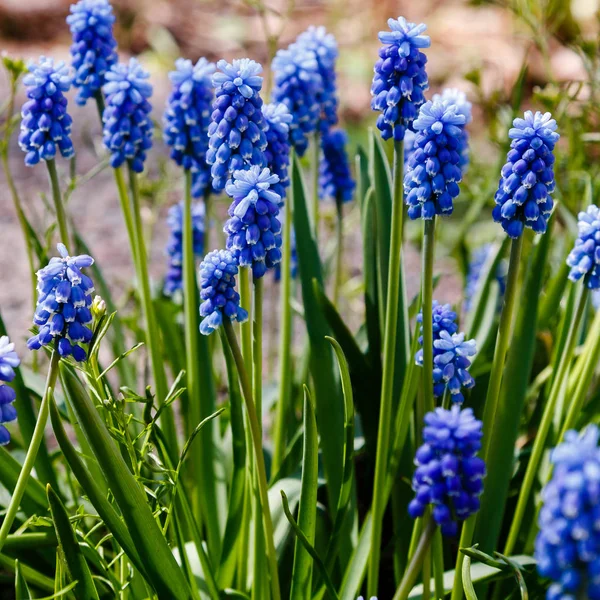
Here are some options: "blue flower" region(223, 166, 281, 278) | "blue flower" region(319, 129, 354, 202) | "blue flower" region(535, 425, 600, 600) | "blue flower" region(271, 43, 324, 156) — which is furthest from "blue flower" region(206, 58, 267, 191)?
"blue flower" region(319, 129, 354, 202)

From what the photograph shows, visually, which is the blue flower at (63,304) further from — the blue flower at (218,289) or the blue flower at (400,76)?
the blue flower at (400,76)

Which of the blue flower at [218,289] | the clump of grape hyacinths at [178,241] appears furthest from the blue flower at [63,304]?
the clump of grape hyacinths at [178,241]

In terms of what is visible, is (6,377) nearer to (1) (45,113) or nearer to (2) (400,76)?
(1) (45,113)

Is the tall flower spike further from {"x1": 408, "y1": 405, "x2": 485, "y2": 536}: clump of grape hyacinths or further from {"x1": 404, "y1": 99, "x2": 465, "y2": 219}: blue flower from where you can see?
{"x1": 408, "y1": 405, "x2": 485, "y2": 536}: clump of grape hyacinths

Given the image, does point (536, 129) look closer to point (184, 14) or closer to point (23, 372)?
point (23, 372)

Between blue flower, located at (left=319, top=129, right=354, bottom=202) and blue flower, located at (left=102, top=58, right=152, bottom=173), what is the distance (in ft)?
3.38

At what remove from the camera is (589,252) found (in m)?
2.39

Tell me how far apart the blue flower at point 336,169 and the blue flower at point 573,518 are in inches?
99.4

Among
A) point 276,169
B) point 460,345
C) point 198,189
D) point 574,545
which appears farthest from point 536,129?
point 198,189

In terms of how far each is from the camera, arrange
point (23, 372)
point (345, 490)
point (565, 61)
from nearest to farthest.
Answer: point (345, 490), point (23, 372), point (565, 61)

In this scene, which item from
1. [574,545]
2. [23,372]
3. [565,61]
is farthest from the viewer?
[565,61]

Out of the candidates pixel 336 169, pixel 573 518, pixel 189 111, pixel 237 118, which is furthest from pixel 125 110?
pixel 573 518

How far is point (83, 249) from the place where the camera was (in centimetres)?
363

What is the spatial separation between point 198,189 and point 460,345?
158cm
